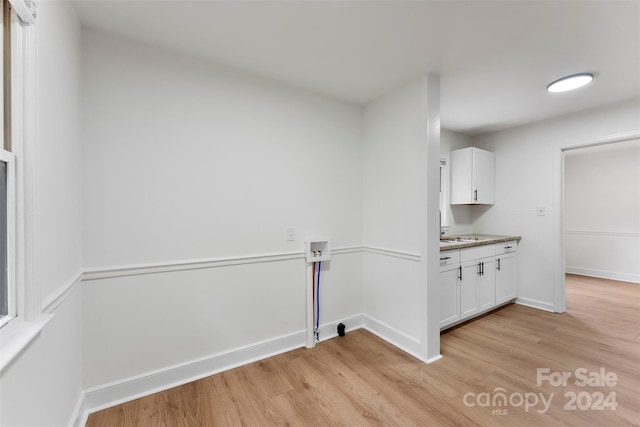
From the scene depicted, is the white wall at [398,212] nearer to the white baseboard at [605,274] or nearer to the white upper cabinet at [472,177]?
the white upper cabinet at [472,177]

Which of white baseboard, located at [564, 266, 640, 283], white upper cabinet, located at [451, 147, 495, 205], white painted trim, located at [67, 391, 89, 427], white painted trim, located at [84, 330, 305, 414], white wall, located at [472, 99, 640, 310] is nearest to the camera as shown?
white painted trim, located at [67, 391, 89, 427]

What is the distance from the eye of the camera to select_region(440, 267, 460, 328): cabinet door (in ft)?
8.61

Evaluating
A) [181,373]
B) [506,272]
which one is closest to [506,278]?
[506,272]

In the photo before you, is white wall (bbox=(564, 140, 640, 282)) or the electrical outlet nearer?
the electrical outlet

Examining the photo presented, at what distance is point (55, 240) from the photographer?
1205 millimetres

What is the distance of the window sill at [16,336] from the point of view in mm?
769

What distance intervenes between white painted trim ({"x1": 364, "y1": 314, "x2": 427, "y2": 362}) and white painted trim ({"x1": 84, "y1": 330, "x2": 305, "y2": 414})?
78 cm

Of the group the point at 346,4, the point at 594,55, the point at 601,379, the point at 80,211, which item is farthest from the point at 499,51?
the point at 80,211

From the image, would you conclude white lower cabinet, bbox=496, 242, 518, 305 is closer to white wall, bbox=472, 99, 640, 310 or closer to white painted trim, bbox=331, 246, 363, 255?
white wall, bbox=472, 99, 640, 310

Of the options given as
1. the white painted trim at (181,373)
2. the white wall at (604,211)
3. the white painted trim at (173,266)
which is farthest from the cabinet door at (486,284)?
the white wall at (604,211)

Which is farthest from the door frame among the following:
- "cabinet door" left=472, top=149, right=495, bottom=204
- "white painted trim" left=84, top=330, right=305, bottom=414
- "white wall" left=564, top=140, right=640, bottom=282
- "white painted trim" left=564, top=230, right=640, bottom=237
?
"white painted trim" left=84, top=330, right=305, bottom=414

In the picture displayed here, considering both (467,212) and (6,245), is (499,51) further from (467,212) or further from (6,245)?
(6,245)

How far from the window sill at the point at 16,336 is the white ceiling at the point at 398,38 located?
1694 mm

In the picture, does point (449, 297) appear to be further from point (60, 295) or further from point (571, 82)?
point (60, 295)
